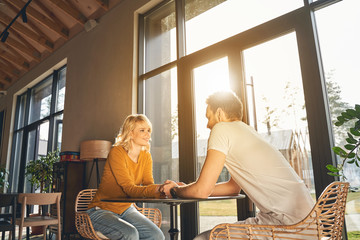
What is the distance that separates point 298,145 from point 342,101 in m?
0.50

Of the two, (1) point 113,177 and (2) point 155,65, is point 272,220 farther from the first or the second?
(2) point 155,65

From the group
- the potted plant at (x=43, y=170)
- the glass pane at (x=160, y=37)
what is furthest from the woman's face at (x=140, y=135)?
the potted plant at (x=43, y=170)

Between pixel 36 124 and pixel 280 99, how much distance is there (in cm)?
629

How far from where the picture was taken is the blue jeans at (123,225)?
1.80m

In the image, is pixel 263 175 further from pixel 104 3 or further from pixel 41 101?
pixel 41 101

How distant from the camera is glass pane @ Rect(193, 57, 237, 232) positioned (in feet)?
9.55

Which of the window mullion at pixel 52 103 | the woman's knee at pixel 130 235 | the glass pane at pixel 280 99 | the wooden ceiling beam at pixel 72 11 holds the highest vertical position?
the wooden ceiling beam at pixel 72 11

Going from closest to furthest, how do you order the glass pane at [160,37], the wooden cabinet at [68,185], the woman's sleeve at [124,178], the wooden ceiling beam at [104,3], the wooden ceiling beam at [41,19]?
1. the woman's sleeve at [124,178]
2. the glass pane at [160,37]
3. the wooden cabinet at [68,185]
4. the wooden ceiling beam at [104,3]
5. the wooden ceiling beam at [41,19]

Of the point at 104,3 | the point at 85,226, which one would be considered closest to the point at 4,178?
the point at 104,3

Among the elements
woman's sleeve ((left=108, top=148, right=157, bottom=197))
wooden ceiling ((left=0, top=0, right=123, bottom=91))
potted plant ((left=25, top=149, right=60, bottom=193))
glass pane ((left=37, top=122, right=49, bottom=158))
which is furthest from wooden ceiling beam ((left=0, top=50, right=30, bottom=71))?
woman's sleeve ((left=108, top=148, right=157, bottom=197))

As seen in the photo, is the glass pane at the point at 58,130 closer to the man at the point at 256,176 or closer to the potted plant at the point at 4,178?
the potted plant at the point at 4,178

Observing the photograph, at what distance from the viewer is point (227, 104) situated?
1.50m

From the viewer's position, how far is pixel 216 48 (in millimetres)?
3281

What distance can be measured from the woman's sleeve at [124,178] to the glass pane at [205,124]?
1.29 meters
